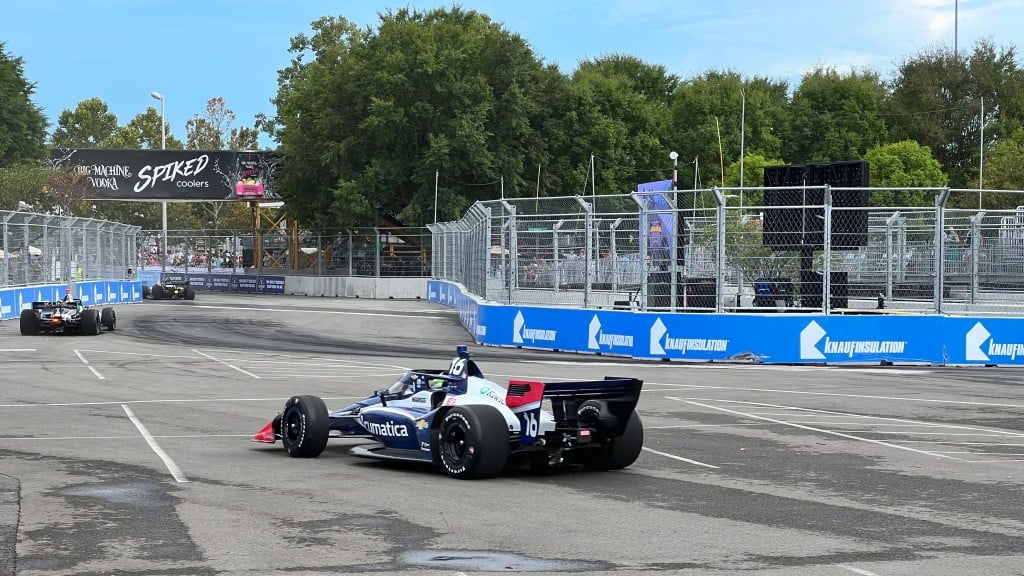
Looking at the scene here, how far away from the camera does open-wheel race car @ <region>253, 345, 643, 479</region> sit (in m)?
10.5

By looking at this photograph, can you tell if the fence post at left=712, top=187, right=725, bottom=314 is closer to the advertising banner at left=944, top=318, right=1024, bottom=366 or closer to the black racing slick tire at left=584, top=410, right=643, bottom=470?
the advertising banner at left=944, top=318, right=1024, bottom=366

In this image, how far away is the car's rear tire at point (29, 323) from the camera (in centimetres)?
2916

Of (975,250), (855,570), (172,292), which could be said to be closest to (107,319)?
(975,250)

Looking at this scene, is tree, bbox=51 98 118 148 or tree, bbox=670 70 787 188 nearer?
tree, bbox=670 70 787 188

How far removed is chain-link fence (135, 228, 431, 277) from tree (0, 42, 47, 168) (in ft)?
68.6

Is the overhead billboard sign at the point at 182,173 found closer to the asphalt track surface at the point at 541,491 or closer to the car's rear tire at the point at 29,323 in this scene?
the car's rear tire at the point at 29,323

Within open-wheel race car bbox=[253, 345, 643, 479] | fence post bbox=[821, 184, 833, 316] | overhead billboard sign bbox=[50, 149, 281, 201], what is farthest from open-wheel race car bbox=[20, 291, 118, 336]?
overhead billboard sign bbox=[50, 149, 281, 201]

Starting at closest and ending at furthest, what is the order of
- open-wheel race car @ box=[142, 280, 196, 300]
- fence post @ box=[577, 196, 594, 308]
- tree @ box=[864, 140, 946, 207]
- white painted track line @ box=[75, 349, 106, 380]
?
white painted track line @ box=[75, 349, 106, 380] → fence post @ box=[577, 196, 594, 308] → open-wheel race car @ box=[142, 280, 196, 300] → tree @ box=[864, 140, 946, 207]

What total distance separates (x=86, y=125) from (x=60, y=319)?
112 meters

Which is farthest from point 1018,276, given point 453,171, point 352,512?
point 453,171

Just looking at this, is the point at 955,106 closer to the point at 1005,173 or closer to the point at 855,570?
the point at 1005,173

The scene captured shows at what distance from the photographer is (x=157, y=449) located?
12305 millimetres

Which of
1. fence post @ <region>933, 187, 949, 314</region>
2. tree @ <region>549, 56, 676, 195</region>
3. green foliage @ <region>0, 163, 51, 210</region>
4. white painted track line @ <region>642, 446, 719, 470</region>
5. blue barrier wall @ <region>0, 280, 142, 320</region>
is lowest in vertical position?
white painted track line @ <region>642, 446, 719, 470</region>

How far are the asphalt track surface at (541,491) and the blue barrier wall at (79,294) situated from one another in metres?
17.0
